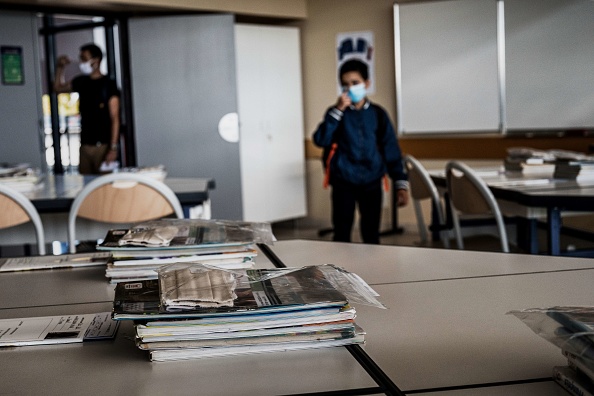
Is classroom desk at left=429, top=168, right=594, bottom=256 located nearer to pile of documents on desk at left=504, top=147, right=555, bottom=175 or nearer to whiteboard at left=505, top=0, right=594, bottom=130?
pile of documents on desk at left=504, top=147, right=555, bottom=175

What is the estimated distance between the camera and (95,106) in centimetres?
623

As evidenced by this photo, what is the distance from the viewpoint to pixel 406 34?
6789mm

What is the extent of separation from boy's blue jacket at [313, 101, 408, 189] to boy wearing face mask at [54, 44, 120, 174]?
251cm

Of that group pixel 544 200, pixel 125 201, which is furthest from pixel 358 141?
pixel 125 201

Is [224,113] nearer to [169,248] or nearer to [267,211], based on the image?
[267,211]

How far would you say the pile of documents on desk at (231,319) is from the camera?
952 millimetres

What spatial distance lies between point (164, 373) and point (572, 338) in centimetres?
46

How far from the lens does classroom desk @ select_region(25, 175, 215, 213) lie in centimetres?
289

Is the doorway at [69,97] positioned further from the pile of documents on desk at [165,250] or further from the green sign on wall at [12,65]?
the pile of documents on desk at [165,250]

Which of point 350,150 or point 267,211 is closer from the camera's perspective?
point 350,150

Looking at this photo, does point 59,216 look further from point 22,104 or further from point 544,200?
point 22,104

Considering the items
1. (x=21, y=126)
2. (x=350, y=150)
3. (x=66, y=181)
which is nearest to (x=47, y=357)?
(x=66, y=181)

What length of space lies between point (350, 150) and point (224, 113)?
2.78 m

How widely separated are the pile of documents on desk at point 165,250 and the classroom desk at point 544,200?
1.58 metres
